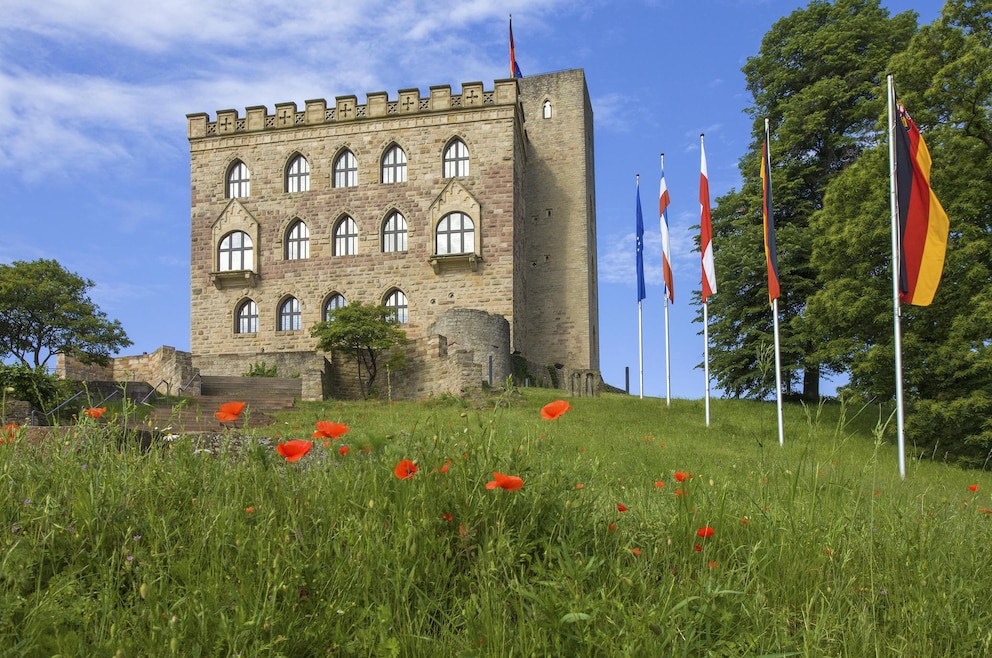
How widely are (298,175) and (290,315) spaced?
6.60 meters

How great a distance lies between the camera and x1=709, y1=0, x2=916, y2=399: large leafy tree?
2503 cm

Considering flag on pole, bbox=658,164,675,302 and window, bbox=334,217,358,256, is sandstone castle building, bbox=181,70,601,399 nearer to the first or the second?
window, bbox=334,217,358,256

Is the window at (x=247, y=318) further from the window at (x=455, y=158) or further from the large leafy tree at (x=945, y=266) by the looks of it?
the large leafy tree at (x=945, y=266)

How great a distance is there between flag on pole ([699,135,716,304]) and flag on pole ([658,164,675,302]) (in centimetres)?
193

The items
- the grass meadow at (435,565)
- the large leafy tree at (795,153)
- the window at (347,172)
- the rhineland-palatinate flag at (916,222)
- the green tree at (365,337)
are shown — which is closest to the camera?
the grass meadow at (435,565)

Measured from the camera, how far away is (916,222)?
12.8 m

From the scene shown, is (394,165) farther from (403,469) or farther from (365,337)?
(403,469)

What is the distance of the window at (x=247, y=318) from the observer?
1320 inches

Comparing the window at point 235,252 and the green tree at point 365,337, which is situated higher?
the window at point 235,252

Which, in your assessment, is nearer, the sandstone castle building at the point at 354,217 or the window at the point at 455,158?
the sandstone castle building at the point at 354,217

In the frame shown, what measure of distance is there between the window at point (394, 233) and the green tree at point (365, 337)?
14.3 ft

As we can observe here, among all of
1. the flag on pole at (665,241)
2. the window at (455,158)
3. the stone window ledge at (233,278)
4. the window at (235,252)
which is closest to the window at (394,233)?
the window at (455,158)

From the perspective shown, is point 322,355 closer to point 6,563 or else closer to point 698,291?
point 698,291

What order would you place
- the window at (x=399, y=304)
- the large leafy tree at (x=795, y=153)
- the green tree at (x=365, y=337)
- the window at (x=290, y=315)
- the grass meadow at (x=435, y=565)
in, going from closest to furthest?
the grass meadow at (x=435, y=565)
the large leafy tree at (x=795, y=153)
the green tree at (x=365, y=337)
the window at (x=399, y=304)
the window at (x=290, y=315)
